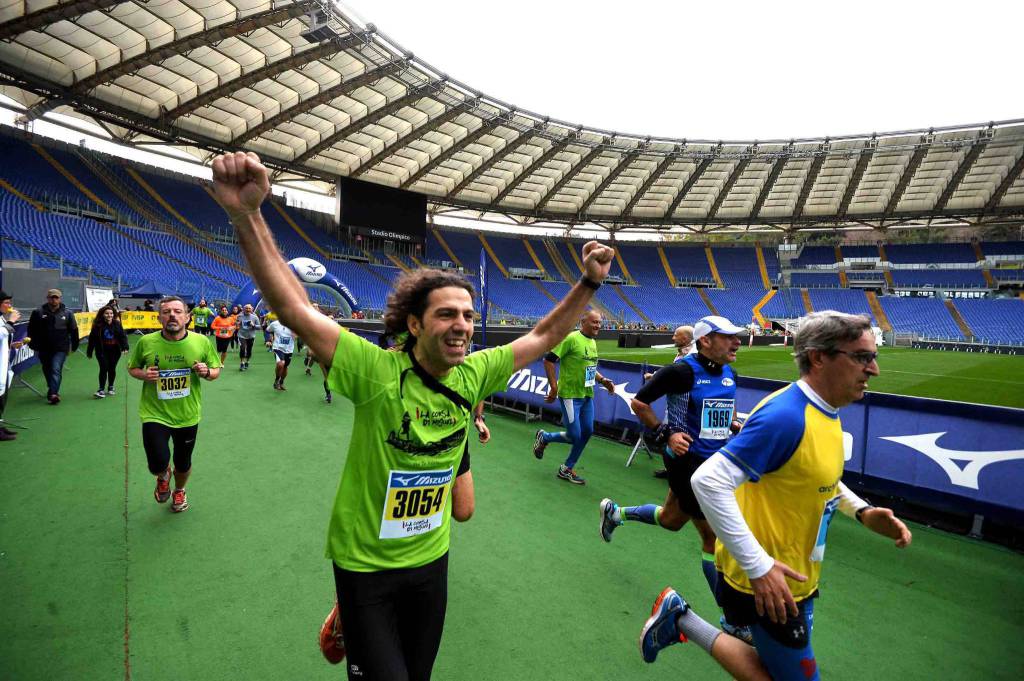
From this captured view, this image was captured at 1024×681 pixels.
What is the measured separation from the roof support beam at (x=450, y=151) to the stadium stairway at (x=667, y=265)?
2804 centimetres

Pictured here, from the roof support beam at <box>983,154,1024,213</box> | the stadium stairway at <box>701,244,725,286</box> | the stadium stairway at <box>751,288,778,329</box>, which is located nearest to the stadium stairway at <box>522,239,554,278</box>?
the stadium stairway at <box>701,244,725,286</box>

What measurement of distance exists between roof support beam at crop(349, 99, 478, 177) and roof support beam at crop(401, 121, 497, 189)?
1.95m

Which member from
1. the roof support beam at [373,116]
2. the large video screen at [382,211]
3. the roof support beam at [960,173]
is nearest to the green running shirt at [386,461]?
→ the roof support beam at [373,116]

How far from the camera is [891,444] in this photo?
5574mm

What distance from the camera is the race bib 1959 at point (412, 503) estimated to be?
1.93 m

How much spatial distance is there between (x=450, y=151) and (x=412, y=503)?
3211 cm

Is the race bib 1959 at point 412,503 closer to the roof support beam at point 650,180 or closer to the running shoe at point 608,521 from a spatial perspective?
the running shoe at point 608,521

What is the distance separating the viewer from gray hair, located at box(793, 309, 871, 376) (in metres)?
2.04

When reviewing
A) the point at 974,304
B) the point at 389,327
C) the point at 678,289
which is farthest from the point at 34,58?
the point at 974,304

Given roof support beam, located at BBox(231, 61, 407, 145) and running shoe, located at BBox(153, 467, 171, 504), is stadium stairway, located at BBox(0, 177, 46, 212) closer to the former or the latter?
roof support beam, located at BBox(231, 61, 407, 145)

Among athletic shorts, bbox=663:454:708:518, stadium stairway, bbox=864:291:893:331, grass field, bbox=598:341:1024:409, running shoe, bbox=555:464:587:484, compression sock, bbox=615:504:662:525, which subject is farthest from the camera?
stadium stairway, bbox=864:291:893:331

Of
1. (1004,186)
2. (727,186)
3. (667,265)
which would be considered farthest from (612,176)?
(1004,186)

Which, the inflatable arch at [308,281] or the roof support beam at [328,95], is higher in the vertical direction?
the roof support beam at [328,95]

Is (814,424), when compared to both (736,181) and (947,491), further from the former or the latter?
(736,181)
